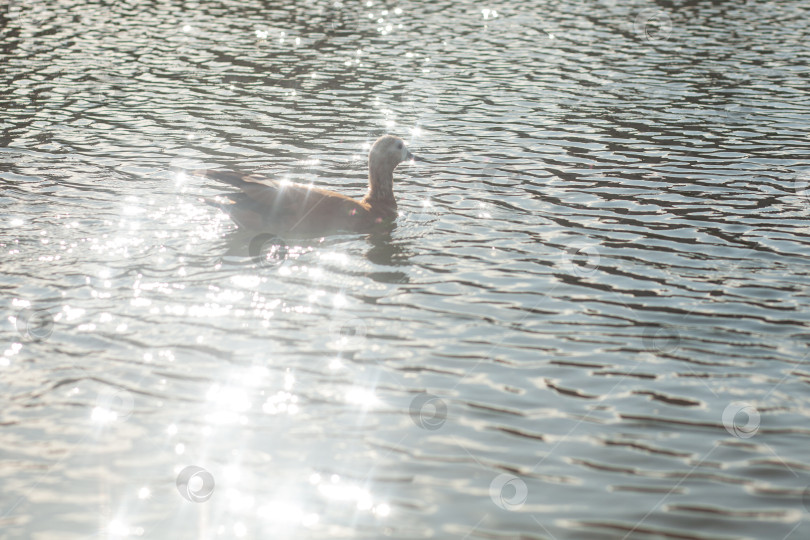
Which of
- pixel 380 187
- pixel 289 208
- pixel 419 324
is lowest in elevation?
pixel 380 187

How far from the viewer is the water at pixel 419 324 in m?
6.59

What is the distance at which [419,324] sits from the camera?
375 inches

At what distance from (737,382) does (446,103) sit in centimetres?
1394

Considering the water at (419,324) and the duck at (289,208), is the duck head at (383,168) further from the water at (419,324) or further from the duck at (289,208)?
the water at (419,324)

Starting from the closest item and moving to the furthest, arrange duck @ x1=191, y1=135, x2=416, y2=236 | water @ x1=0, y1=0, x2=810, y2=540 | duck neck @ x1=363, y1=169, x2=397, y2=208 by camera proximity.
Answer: water @ x1=0, y1=0, x2=810, y2=540
duck @ x1=191, y1=135, x2=416, y2=236
duck neck @ x1=363, y1=169, x2=397, y2=208

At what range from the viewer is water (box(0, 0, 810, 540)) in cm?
659

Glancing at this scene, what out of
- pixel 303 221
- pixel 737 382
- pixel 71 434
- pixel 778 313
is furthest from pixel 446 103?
pixel 71 434

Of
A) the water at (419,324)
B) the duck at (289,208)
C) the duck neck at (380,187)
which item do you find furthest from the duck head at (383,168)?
the water at (419,324)

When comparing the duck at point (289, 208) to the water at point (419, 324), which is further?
the duck at point (289, 208)

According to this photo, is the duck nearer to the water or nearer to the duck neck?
the water

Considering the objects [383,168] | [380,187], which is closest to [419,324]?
[380,187]

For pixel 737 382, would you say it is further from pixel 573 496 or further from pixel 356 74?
pixel 356 74

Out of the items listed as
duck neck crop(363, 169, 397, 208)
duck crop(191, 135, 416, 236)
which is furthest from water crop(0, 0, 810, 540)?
duck neck crop(363, 169, 397, 208)

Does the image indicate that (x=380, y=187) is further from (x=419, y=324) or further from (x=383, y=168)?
(x=419, y=324)
